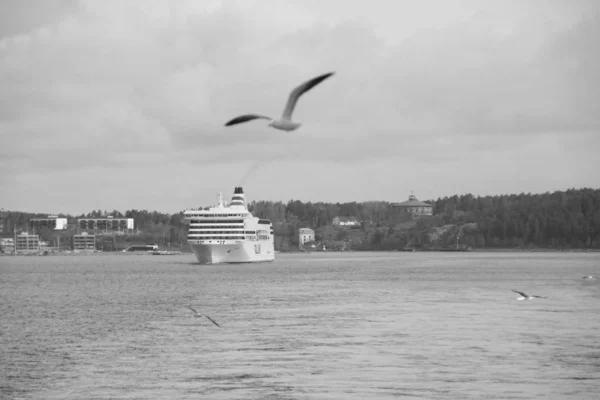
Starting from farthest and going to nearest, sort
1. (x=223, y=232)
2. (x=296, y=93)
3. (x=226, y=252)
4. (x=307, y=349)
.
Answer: (x=226, y=252) → (x=223, y=232) → (x=307, y=349) → (x=296, y=93)

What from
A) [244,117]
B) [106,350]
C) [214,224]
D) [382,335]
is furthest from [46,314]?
[214,224]

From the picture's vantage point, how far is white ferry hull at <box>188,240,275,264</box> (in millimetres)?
146750

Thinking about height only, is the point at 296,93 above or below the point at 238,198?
below

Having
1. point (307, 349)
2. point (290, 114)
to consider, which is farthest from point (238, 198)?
point (290, 114)

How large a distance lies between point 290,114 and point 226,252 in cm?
13255

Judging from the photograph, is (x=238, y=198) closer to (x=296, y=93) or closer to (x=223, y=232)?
(x=223, y=232)

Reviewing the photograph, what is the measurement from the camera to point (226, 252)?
150 meters

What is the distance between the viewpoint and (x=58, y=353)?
3950 cm

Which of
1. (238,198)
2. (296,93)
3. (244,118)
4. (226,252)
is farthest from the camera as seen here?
(238,198)

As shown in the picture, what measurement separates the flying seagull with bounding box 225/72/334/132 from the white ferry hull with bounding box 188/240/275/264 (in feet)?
418

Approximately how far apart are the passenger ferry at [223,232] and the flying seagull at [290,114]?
409 ft

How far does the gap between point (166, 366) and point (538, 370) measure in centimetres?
1283

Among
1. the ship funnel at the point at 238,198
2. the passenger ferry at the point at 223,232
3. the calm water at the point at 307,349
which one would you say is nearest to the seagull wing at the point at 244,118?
the calm water at the point at 307,349

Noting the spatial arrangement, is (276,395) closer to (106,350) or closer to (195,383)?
(195,383)
